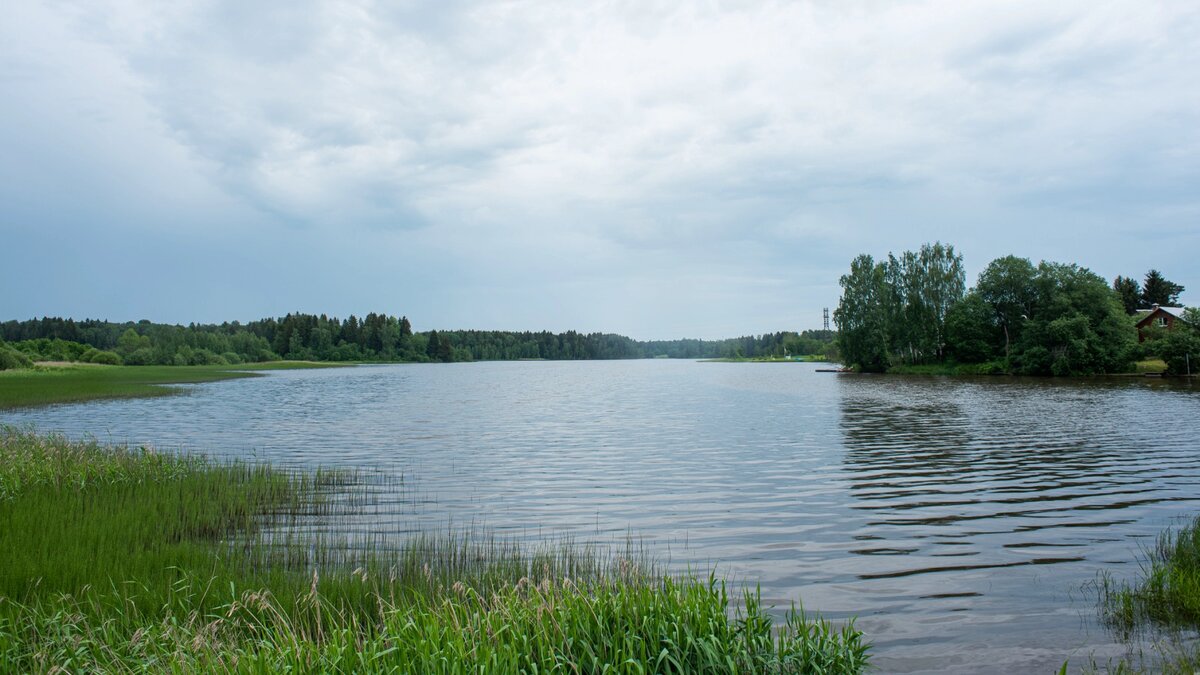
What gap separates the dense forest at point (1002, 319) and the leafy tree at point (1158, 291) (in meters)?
0.18

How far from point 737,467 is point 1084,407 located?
31845mm

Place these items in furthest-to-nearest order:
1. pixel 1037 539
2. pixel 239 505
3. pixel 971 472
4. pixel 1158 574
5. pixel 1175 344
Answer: pixel 1175 344
pixel 971 472
pixel 239 505
pixel 1037 539
pixel 1158 574

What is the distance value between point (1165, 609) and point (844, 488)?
1024cm

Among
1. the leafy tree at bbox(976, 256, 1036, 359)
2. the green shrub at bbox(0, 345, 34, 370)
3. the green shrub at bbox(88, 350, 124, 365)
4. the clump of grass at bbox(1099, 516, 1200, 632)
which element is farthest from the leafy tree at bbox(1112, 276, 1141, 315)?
the green shrub at bbox(88, 350, 124, 365)

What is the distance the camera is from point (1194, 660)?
706 cm

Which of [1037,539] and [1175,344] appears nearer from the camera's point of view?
[1037,539]

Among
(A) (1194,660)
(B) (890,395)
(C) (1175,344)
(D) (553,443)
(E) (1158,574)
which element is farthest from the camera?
(C) (1175,344)

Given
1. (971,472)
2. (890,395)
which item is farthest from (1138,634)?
(890,395)

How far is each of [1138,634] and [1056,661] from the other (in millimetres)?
1364

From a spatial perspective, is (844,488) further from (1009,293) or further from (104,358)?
(104,358)

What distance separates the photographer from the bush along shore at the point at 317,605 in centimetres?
602

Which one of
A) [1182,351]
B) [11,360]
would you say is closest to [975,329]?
[1182,351]

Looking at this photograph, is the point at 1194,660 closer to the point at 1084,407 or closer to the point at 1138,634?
the point at 1138,634

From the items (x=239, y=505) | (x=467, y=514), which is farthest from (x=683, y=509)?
(x=239, y=505)
